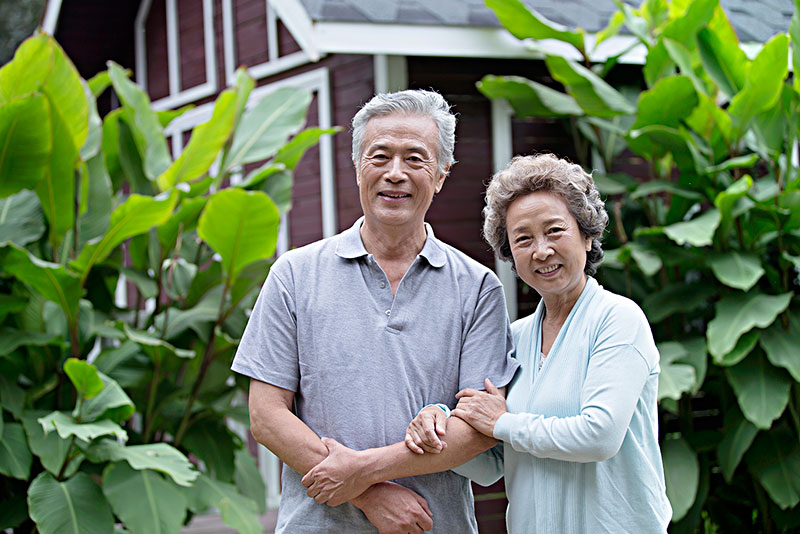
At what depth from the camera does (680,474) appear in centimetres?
411

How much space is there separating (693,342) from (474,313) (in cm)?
254

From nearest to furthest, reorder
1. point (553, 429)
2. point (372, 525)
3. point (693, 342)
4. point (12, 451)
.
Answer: point (553, 429), point (372, 525), point (12, 451), point (693, 342)

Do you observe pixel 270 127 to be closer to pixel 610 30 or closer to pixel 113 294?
pixel 113 294

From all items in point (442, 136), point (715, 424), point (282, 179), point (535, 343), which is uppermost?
point (282, 179)

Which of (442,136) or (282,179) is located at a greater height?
(282,179)

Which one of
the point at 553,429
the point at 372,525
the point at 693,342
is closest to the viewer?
the point at 553,429

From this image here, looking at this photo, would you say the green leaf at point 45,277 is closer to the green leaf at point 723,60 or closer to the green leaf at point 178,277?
the green leaf at point 178,277

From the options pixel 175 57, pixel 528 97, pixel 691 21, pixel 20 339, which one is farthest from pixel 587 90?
pixel 175 57

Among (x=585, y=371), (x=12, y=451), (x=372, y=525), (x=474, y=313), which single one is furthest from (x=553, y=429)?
(x=12, y=451)

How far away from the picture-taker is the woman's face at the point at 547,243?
6.52ft

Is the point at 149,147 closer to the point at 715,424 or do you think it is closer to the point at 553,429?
the point at 553,429

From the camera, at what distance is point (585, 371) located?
192 centimetres

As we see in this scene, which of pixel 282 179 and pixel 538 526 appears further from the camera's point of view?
pixel 282 179

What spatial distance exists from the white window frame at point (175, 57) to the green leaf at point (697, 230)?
3437 mm
